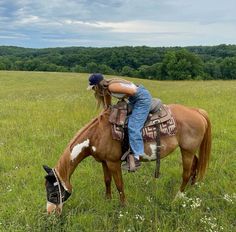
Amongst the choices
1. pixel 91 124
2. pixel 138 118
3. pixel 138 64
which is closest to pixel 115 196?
pixel 91 124

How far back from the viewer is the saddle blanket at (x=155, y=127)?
5020 mm

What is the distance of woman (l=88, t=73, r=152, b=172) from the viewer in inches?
192

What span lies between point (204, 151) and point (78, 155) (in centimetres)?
234

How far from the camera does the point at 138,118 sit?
5016 mm

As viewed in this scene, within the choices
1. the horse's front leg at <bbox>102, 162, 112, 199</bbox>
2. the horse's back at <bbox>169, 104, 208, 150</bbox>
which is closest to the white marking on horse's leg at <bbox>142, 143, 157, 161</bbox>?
the horse's back at <bbox>169, 104, 208, 150</bbox>

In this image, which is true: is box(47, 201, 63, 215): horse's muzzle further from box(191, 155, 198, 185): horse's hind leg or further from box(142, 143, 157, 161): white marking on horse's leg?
box(191, 155, 198, 185): horse's hind leg

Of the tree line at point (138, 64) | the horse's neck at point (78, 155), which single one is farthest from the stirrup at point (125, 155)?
the tree line at point (138, 64)

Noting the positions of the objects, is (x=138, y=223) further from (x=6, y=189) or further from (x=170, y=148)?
(x=6, y=189)

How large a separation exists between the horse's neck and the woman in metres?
0.43

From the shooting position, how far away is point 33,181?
6281 millimetres

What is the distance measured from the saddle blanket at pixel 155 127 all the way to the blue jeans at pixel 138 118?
14 cm

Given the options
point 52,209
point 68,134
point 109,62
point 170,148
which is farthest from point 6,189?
point 109,62

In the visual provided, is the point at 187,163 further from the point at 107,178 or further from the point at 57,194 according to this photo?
the point at 57,194

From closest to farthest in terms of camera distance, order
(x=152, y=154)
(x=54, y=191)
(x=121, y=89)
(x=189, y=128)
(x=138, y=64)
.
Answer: (x=54, y=191), (x=121, y=89), (x=152, y=154), (x=189, y=128), (x=138, y=64)
